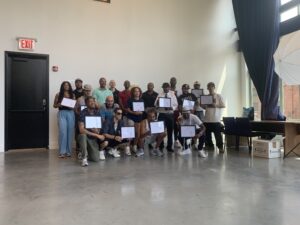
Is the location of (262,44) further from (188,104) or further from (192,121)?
(192,121)

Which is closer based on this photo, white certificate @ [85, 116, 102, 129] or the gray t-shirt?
white certificate @ [85, 116, 102, 129]

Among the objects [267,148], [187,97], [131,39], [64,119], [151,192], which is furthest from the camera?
[131,39]

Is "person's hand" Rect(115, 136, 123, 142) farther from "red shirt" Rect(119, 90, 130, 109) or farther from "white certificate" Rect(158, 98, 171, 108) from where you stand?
"white certificate" Rect(158, 98, 171, 108)

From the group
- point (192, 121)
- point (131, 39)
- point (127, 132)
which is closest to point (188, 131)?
point (192, 121)

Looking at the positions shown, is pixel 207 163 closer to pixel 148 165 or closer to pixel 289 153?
pixel 148 165

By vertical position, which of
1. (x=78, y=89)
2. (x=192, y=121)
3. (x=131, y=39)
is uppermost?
(x=131, y=39)

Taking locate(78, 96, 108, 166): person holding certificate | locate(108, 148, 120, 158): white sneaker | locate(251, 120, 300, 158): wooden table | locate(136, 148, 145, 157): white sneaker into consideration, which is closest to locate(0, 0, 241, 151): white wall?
locate(108, 148, 120, 158): white sneaker

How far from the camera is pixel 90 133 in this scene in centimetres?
484

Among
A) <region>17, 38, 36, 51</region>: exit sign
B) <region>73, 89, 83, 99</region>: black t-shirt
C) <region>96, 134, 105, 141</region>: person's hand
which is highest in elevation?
<region>17, 38, 36, 51</region>: exit sign

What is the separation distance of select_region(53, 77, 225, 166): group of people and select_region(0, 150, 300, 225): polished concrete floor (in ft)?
1.52

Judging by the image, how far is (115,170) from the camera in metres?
4.34

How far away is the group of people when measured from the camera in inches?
197

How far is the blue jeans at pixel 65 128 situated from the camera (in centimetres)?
559

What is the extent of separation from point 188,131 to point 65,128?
7.91 feet
